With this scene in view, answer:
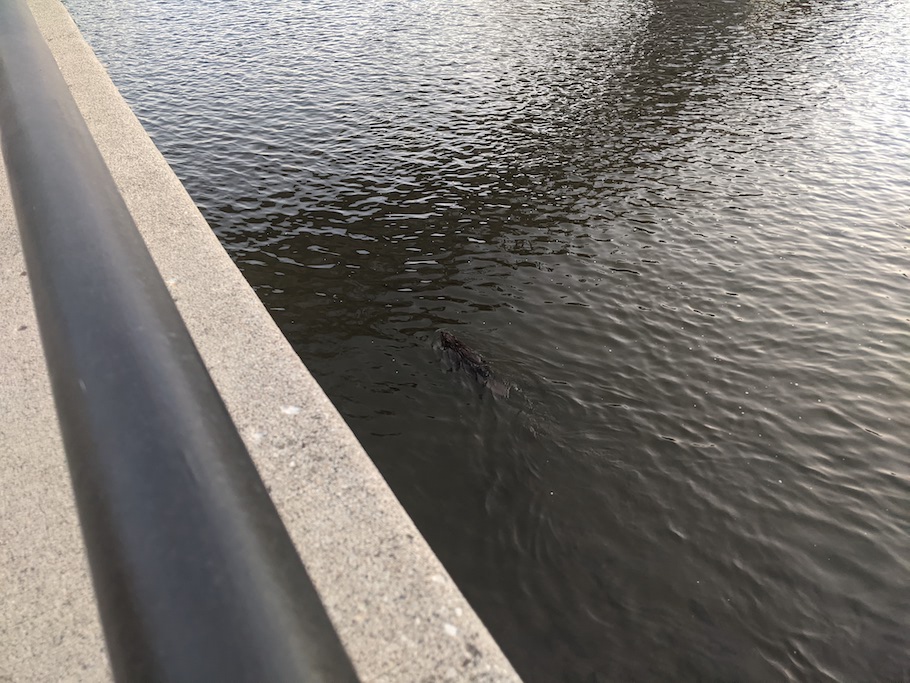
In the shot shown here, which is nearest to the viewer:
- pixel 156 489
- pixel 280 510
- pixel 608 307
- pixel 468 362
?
pixel 156 489

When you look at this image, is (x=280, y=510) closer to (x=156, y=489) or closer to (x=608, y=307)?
(x=156, y=489)

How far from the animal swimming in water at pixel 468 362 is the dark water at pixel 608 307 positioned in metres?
0.17

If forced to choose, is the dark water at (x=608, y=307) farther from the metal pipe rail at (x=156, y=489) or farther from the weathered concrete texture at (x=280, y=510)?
the metal pipe rail at (x=156, y=489)

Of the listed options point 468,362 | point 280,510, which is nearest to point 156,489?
point 280,510

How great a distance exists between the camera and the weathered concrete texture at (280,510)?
6.48ft

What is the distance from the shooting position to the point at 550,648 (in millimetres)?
6609

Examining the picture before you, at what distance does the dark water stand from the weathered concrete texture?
4.77 metres

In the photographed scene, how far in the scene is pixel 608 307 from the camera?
37.3 feet

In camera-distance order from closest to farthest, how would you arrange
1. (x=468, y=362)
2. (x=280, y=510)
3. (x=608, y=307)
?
(x=280, y=510) < (x=468, y=362) < (x=608, y=307)

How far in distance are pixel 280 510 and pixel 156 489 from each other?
5.34ft

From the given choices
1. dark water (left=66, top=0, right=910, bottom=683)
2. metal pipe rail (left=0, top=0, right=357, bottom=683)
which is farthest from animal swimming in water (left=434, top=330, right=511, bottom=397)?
metal pipe rail (left=0, top=0, right=357, bottom=683)

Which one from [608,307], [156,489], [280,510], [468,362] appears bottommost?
[468,362]

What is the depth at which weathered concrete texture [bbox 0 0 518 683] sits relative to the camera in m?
1.98

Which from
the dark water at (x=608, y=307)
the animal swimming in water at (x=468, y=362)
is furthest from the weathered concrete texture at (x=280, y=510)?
the animal swimming in water at (x=468, y=362)
